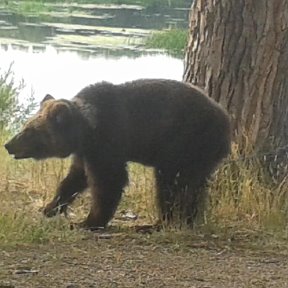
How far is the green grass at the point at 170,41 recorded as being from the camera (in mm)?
20422

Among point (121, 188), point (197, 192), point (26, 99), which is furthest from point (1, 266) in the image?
point (26, 99)

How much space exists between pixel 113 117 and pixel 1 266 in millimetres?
1896

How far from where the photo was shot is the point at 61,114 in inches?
255

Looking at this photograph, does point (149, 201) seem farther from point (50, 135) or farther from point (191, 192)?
point (50, 135)

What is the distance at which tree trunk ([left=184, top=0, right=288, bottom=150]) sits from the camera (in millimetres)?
7785

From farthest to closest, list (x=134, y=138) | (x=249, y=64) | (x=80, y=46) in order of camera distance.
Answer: (x=80, y=46), (x=249, y=64), (x=134, y=138)

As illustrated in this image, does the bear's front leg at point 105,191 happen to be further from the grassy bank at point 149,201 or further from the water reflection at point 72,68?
the water reflection at point 72,68

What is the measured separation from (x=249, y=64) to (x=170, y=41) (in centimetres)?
1280

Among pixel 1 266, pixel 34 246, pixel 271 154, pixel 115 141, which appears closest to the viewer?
pixel 1 266

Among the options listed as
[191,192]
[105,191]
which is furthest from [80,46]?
[105,191]

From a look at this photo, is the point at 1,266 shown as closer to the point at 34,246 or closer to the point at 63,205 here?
the point at 34,246

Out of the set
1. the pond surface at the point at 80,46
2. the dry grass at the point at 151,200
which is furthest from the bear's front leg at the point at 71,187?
the pond surface at the point at 80,46

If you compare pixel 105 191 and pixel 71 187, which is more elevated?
pixel 105 191

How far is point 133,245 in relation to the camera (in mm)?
5836
